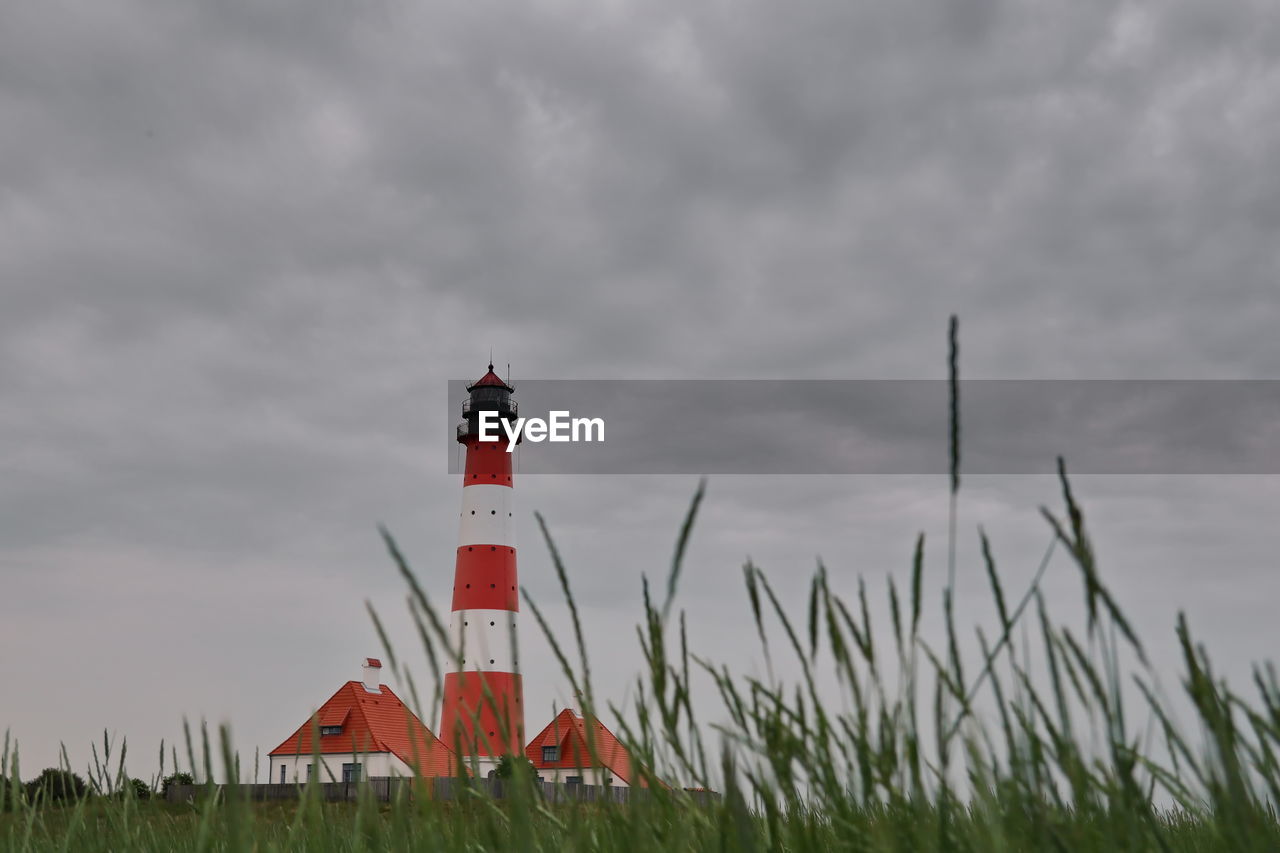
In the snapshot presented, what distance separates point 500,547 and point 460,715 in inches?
1397

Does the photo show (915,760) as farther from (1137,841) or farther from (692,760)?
(692,760)

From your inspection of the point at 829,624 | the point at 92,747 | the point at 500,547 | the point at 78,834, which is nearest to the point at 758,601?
the point at 829,624

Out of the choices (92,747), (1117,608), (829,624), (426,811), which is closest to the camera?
(1117,608)

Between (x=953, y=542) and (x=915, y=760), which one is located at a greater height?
(x=953, y=542)

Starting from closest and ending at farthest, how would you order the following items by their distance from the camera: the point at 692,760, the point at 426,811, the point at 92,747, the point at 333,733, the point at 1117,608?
the point at 1117,608 < the point at 426,811 < the point at 692,760 < the point at 92,747 < the point at 333,733

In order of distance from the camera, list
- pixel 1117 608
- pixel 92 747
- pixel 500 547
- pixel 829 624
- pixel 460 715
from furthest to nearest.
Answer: pixel 500 547
pixel 92 747
pixel 460 715
pixel 829 624
pixel 1117 608

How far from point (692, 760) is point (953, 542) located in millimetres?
919

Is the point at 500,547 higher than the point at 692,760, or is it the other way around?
the point at 500,547

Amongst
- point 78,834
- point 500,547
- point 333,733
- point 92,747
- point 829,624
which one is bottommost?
point 333,733

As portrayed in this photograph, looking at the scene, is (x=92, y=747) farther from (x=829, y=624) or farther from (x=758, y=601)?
(x=829, y=624)

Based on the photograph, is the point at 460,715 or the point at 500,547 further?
Result: the point at 500,547

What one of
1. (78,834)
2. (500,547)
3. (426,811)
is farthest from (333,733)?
(426,811)

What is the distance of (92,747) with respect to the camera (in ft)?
10.3

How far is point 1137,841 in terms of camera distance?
1.20 m
